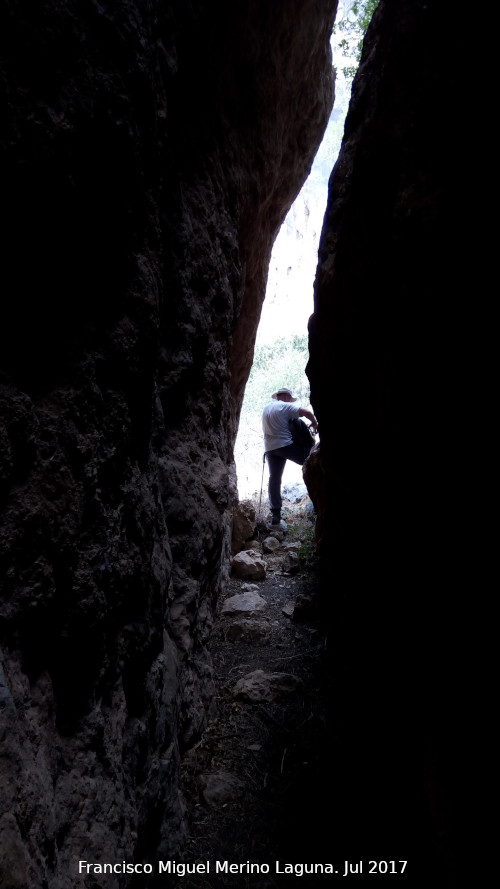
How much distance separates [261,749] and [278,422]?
16.0ft

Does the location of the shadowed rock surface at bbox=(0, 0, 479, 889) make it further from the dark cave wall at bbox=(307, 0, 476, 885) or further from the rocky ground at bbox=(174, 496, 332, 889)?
the rocky ground at bbox=(174, 496, 332, 889)

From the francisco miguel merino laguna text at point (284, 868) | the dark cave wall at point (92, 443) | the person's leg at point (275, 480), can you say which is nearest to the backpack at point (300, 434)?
the person's leg at point (275, 480)

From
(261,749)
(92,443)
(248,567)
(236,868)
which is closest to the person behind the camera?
(92,443)

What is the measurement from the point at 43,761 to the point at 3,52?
5.67ft

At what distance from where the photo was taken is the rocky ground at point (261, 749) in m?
1.98

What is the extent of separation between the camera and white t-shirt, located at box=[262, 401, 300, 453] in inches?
271

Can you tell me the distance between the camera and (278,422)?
6953 millimetres

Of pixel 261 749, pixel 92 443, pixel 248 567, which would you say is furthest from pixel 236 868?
pixel 248 567

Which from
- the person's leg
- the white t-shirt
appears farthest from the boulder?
the white t-shirt

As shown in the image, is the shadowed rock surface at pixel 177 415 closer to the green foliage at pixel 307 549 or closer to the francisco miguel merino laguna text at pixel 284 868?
the francisco miguel merino laguna text at pixel 284 868

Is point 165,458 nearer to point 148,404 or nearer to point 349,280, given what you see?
point 148,404

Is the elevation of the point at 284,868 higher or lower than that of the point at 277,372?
lower

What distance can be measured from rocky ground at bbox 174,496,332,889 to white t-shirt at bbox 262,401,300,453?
3085 mm

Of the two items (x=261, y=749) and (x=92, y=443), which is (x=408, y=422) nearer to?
(x=92, y=443)
